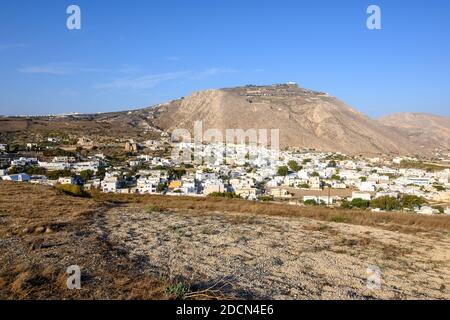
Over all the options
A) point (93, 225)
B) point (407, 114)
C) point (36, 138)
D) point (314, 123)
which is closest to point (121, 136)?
point (36, 138)

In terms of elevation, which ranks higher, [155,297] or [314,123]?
[314,123]

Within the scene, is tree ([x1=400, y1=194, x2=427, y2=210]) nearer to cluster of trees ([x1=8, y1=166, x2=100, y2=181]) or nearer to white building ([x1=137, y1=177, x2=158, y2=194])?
white building ([x1=137, y1=177, x2=158, y2=194])

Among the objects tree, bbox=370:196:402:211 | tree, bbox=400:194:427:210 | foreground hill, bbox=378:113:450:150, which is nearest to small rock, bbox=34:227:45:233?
tree, bbox=370:196:402:211

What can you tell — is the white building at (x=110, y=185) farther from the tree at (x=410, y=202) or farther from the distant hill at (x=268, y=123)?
the distant hill at (x=268, y=123)

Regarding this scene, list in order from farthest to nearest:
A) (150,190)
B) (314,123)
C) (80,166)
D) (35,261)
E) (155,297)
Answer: (314,123) < (80,166) < (150,190) < (35,261) < (155,297)

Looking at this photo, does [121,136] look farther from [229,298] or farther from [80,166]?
[229,298]

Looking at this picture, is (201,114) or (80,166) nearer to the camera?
(80,166)
